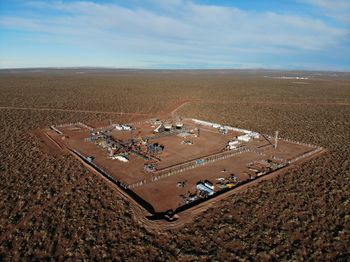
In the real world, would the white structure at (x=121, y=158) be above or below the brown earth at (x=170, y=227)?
above

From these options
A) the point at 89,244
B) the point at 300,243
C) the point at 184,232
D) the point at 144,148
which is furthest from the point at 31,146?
the point at 300,243

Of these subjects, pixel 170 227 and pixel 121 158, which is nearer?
pixel 170 227

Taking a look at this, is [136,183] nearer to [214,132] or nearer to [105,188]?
[105,188]

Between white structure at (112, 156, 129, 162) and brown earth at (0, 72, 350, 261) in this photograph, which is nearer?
brown earth at (0, 72, 350, 261)

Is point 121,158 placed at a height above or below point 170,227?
above

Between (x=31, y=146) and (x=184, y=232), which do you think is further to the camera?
(x=31, y=146)

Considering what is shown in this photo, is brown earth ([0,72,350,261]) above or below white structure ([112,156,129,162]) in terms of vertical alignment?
below

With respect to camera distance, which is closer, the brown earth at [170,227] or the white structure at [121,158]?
the brown earth at [170,227]

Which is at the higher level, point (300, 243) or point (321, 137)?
point (321, 137)

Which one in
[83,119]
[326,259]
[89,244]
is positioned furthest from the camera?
[83,119]

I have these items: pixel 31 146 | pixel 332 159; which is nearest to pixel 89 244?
pixel 31 146

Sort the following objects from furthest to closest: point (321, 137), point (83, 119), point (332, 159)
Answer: point (83, 119), point (321, 137), point (332, 159)
